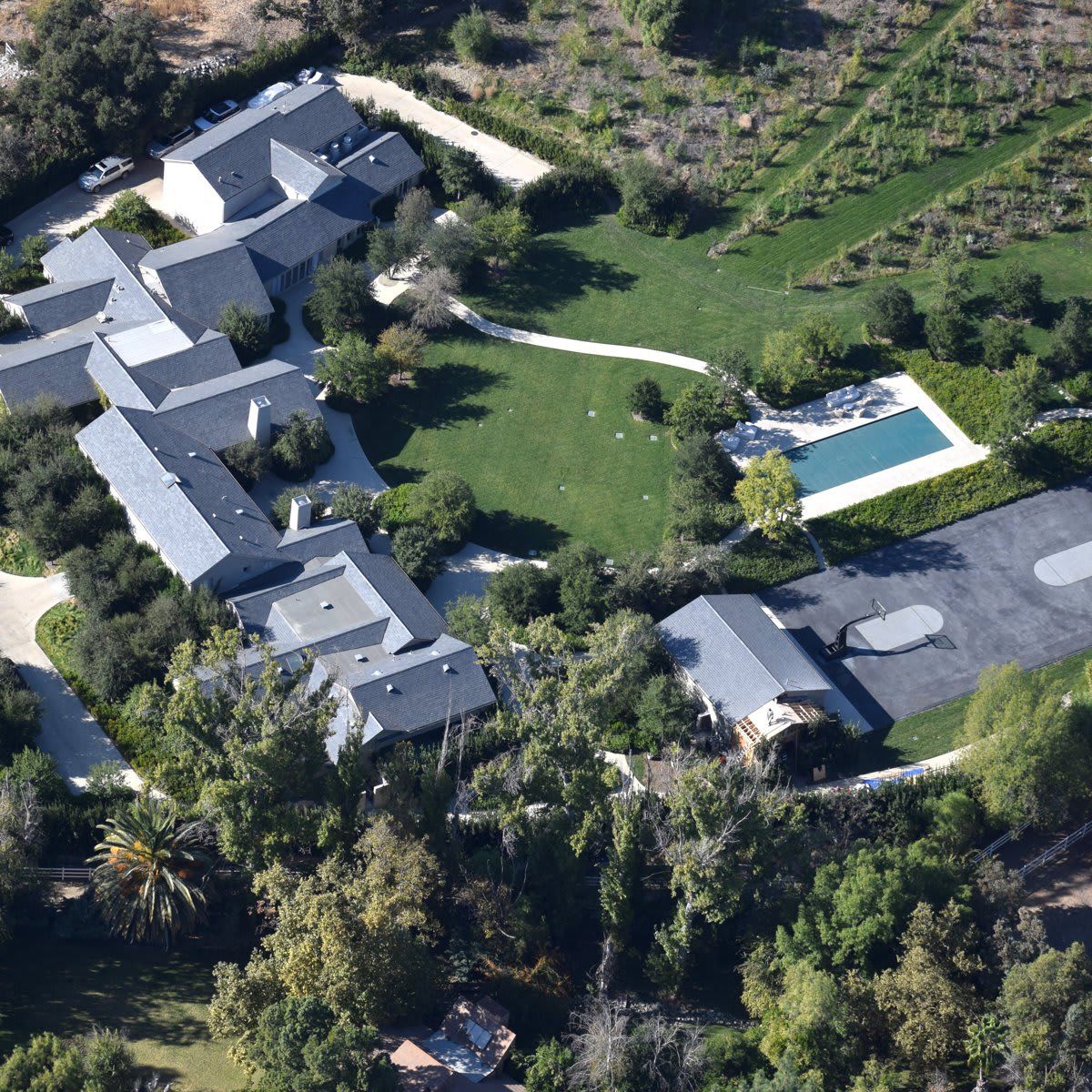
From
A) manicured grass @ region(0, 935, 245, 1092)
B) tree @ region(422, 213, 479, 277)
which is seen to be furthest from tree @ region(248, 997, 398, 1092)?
tree @ region(422, 213, 479, 277)

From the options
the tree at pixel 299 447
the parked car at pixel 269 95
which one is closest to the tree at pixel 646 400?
the tree at pixel 299 447

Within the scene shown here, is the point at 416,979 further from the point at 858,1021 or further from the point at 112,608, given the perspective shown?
the point at 112,608

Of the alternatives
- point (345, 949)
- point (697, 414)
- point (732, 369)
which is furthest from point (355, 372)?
point (345, 949)

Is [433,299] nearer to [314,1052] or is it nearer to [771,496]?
[771,496]

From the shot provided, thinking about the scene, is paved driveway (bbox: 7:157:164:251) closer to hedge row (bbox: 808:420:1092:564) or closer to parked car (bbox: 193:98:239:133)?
parked car (bbox: 193:98:239:133)

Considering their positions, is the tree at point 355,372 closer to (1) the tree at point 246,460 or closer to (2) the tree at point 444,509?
(1) the tree at point 246,460
